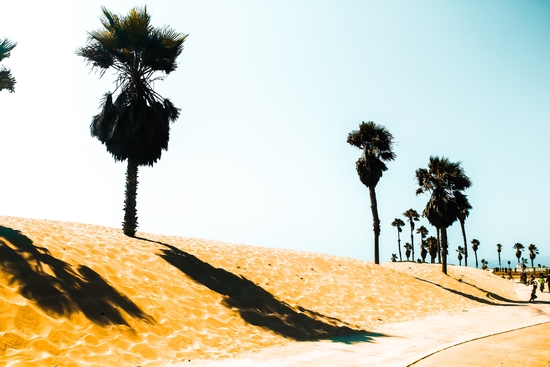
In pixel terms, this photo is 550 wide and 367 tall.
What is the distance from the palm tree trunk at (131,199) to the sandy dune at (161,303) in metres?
0.84

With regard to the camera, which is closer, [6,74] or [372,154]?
[6,74]

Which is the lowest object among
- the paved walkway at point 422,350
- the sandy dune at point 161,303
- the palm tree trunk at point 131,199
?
the paved walkway at point 422,350

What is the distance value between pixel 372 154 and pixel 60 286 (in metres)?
27.0

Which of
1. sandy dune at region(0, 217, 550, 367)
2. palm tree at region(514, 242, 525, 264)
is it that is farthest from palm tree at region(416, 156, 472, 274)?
palm tree at region(514, 242, 525, 264)

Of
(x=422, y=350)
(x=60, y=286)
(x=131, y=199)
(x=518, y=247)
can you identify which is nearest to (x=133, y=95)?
(x=131, y=199)

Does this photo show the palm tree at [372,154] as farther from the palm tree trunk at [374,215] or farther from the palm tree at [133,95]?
the palm tree at [133,95]

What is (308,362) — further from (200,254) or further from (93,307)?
(200,254)

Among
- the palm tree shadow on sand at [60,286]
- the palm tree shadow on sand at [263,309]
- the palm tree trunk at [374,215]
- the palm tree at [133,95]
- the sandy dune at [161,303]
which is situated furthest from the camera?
the palm tree trunk at [374,215]

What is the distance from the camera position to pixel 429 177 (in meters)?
33.8

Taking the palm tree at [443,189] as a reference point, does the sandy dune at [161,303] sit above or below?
below

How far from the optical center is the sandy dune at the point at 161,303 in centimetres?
783

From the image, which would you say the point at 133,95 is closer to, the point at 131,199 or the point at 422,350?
the point at 131,199

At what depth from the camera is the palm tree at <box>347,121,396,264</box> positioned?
102 feet

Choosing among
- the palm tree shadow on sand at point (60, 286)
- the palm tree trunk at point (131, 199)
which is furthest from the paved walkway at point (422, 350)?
the palm tree trunk at point (131, 199)
